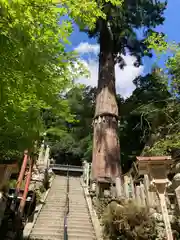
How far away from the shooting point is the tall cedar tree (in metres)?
9.58

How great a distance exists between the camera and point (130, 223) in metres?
4.81

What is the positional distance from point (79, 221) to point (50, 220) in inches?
30.8

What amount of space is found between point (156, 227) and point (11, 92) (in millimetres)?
3688

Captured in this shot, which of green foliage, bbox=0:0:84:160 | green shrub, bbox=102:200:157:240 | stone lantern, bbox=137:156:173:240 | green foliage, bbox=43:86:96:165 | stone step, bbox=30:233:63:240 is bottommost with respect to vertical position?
stone step, bbox=30:233:63:240

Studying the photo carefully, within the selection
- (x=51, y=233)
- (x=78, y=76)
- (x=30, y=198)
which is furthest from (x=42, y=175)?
(x=78, y=76)

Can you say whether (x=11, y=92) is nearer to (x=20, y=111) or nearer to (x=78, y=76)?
(x=20, y=111)

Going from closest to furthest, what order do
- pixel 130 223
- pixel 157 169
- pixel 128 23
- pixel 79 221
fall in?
pixel 157 169
pixel 130 223
pixel 79 221
pixel 128 23

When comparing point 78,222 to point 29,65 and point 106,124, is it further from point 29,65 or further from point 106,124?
point 29,65

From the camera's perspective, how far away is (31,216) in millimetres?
6652

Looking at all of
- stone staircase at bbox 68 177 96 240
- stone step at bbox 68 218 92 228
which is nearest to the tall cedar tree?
stone staircase at bbox 68 177 96 240

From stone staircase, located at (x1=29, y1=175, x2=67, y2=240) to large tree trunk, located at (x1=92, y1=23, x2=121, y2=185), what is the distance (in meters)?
1.66

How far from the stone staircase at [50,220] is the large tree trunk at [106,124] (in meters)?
1.66

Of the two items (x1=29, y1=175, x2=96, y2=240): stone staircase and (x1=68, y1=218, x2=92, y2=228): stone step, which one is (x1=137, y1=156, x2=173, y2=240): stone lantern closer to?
(x1=29, y1=175, x2=96, y2=240): stone staircase

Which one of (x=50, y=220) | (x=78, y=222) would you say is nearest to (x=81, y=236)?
(x=78, y=222)
